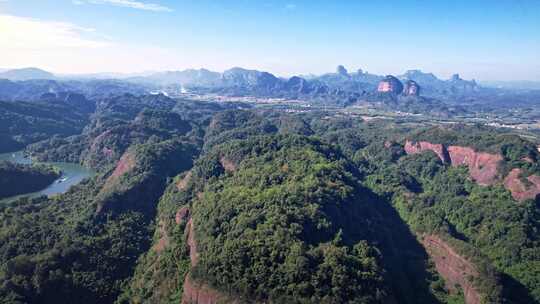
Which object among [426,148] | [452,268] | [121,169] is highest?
[426,148]

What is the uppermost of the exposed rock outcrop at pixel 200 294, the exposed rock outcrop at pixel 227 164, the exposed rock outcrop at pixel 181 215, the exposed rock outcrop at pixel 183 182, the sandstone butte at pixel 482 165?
the exposed rock outcrop at pixel 227 164

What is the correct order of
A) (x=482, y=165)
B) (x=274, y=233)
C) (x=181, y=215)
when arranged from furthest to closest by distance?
(x=482, y=165) < (x=181, y=215) < (x=274, y=233)

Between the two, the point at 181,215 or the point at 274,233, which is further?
the point at 181,215

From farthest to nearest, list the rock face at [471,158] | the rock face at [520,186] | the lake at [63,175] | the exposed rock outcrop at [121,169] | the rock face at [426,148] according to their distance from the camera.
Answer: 1. the rock face at [426,148]
2. the lake at [63,175]
3. the rock face at [471,158]
4. the exposed rock outcrop at [121,169]
5. the rock face at [520,186]

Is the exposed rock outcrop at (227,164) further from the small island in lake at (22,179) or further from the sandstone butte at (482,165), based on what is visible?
the sandstone butte at (482,165)

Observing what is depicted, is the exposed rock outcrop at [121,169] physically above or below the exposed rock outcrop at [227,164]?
below

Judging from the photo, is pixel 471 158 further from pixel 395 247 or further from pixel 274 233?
pixel 274 233

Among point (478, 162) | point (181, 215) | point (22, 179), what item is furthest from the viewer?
point (22, 179)

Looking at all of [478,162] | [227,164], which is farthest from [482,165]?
[227,164]

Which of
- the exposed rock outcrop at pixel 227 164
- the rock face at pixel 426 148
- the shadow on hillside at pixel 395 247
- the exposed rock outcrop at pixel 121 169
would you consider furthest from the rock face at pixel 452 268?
the exposed rock outcrop at pixel 121 169
